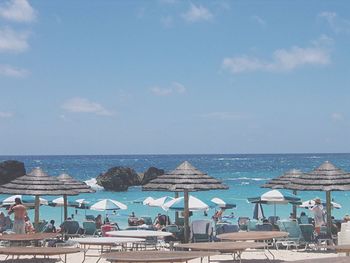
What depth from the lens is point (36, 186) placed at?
1465 cm

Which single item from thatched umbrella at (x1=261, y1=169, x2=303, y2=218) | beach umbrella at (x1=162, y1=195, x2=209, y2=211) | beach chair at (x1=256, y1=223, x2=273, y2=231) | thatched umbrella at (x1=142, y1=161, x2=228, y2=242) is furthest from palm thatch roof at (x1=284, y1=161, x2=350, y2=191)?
thatched umbrella at (x1=261, y1=169, x2=303, y2=218)

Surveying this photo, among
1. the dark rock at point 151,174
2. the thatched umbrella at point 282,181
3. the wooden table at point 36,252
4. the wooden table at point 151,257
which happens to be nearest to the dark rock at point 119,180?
the dark rock at point 151,174

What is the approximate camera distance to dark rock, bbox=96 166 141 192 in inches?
2149

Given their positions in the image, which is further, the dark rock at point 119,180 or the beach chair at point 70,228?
the dark rock at point 119,180

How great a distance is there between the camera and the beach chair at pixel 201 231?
44.8ft

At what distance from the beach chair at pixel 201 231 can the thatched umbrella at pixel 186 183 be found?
241 mm

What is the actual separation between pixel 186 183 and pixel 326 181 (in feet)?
9.91

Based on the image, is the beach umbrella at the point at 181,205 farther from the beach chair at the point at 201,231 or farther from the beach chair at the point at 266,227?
the beach chair at the point at 201,231

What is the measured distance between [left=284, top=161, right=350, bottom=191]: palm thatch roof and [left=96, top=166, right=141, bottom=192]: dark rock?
4109 cm

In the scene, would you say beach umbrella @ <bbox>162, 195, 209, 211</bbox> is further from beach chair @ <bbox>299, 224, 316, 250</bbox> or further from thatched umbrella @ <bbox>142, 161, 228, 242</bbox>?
beach chair @ <bbox>299, 224, 316, 250</bbox>

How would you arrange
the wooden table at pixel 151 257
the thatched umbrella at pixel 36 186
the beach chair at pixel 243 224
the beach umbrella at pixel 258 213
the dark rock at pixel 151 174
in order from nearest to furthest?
the wooden table at pixel 151 257 → the thatched umbrella at pixel 36 186 → the beach chair at pixel 243 224 → the beach umbrella at pixel 258 213 → the dark rock at pixel 151 174

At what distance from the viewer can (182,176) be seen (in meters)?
14.3

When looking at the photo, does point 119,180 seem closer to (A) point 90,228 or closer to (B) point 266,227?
(A) point 90,228

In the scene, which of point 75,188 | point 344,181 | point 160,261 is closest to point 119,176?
point 75,188
